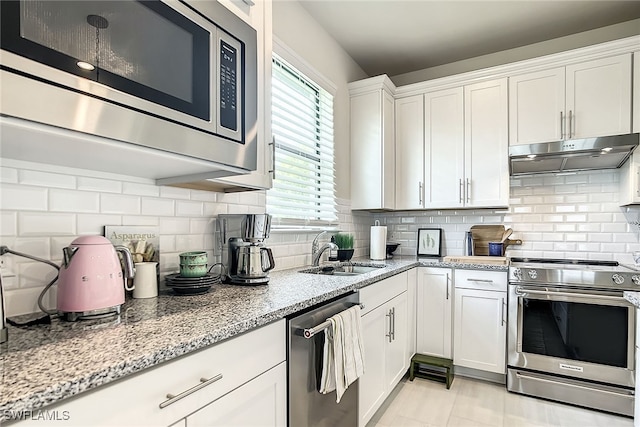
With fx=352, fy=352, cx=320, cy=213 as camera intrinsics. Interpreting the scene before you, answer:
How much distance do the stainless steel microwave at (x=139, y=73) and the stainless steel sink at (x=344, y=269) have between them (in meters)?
1.19

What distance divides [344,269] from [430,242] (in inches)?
47.2

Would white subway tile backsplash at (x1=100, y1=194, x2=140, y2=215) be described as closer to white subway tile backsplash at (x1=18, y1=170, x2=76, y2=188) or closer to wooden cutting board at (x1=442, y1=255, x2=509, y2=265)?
white subway tile backsplash at (x1=18, y1=170, x2=76, y2=188)

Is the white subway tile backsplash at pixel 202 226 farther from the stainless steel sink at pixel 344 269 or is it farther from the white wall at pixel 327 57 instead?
the white wall at pixel 327 57

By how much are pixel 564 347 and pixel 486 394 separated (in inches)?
24.3

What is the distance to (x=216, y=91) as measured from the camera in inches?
47.3

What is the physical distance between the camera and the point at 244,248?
1655mm

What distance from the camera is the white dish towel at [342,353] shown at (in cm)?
144

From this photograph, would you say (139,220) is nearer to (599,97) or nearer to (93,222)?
(93,222)

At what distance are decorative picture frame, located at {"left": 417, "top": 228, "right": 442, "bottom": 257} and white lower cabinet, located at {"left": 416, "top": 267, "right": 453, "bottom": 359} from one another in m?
0.56

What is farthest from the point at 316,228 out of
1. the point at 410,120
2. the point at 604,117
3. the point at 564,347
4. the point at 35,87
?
the point at 604,117

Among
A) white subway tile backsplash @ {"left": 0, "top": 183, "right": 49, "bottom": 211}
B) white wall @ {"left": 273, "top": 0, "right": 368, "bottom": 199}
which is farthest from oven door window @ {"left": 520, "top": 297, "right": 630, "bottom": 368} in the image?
white subway tile backsplash @ {"left": 0, "top": 183, "right": 49, "bottom": 211}

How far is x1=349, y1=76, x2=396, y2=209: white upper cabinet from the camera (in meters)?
3.10

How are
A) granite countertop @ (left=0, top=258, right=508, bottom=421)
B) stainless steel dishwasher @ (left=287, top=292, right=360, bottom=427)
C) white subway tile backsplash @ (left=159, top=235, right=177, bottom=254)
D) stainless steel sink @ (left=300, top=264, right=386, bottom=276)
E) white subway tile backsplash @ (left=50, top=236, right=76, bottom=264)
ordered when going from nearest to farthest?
granite countertop @ (left=0, top=258, right=508, bottom=421)
white subway tile backsplash @ (left=50, top=236, right=76, bottom=264)
stainless steel dishwasher @ (left=287, top=292, right=360, bottom=427)
white subway tile backsplash @ (left=159, top=235, right=177, bottom=254)
stainless steel sink @ (left=300, top=264, right=386, bottom=276)

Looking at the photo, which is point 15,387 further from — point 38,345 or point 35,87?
point 35,87
